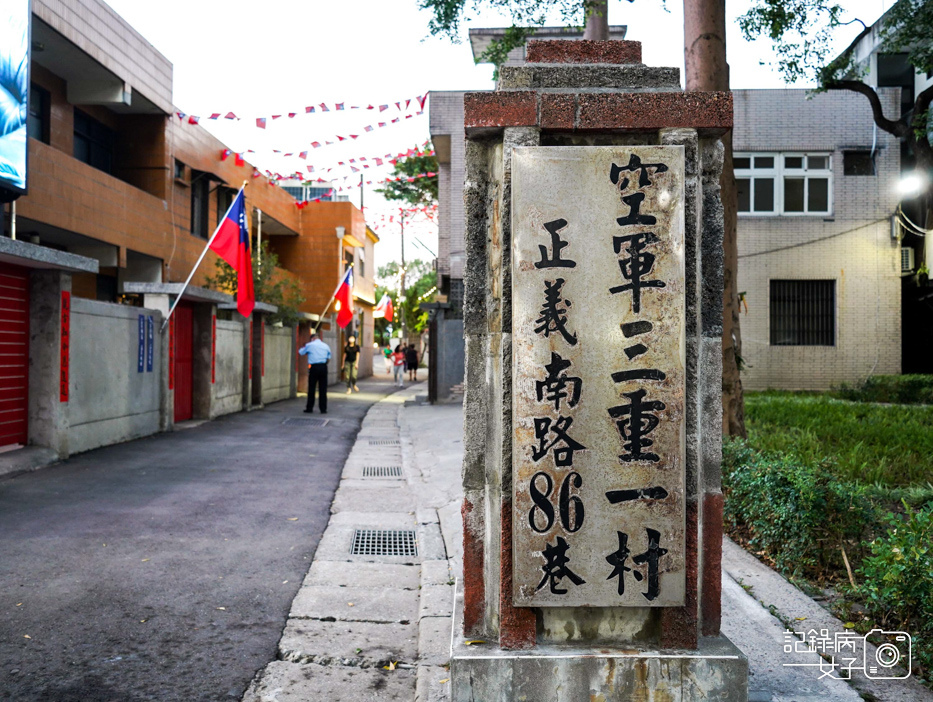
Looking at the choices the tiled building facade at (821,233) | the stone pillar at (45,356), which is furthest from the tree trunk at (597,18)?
the stone pillar at (45,356)

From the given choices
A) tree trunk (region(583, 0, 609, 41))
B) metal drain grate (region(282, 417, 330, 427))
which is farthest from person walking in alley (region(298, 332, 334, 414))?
tree trunk (region(583, 0, 609, 41))

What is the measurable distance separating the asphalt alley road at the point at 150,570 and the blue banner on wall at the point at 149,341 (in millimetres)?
2643

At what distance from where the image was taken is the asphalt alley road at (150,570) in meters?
3.70

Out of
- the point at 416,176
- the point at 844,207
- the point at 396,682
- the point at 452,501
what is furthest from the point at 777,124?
the point at 396,682

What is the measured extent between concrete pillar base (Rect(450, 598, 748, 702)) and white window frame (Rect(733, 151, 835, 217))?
17488mm

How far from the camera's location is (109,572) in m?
5.15

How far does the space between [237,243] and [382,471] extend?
19.1ft

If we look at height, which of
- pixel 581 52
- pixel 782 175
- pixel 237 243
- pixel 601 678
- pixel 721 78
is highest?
pixel 782 175

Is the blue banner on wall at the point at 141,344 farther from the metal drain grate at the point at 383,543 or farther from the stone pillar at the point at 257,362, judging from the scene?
the metal drain grate at the point at 383,543

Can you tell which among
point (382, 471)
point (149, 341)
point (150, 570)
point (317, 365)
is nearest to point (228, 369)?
point (317, 365)

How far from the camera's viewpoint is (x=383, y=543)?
637 cm

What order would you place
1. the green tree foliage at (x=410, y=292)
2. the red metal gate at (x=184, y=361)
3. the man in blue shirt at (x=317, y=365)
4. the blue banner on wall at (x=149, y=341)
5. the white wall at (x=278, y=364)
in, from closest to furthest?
1. the blue banner on wall at (x=149, y=341)
2. the red metal gate at (x=184, y=361)
3. the man in blue shirt at (x=317, y=365)
4. the white wall at (x=278, y=364)
5. the green tree foliage at (x=410, y=292)

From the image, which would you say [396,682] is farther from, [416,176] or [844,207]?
[416,176]

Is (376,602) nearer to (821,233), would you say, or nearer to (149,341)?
(149,341)
